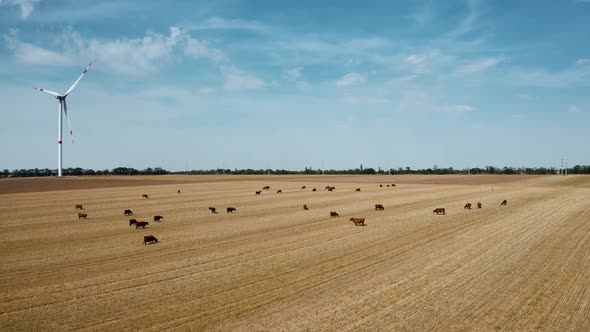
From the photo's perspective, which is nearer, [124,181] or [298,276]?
[298,276]

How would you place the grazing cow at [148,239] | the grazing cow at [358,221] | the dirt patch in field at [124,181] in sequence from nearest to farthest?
the grazing cow at [148,239] → the grazing cow at [358,221] → the dirt patch in field at [124,181]

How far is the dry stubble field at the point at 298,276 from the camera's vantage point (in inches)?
524

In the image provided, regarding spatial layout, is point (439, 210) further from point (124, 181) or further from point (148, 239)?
point (124, 181)

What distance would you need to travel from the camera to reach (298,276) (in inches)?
714

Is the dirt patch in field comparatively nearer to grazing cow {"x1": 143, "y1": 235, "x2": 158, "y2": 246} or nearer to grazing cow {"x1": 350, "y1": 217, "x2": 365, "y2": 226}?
grazing cow {"x1": 143, "y1": 235, "x2": 158, "y2": 246}

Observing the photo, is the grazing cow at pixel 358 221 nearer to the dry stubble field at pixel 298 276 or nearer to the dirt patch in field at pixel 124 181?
the dry stubble field at pixel 298 276

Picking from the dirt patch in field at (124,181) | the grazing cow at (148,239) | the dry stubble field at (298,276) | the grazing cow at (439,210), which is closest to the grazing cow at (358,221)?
the dry stubble field at (298,276)

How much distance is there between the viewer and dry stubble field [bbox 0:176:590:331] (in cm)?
1331

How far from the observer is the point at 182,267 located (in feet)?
65.5

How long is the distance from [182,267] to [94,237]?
11.6 m

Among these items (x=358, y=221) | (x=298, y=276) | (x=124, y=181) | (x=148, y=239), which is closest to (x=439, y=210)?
(x=358, y=221)

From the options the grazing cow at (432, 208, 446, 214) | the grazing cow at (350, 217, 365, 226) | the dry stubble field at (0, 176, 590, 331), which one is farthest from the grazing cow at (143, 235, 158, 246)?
the grazing cow at (432, 208, 446, 214)

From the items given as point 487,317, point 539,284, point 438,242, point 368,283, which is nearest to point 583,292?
point 539,284

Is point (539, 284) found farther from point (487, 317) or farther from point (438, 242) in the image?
point (438, 242)
